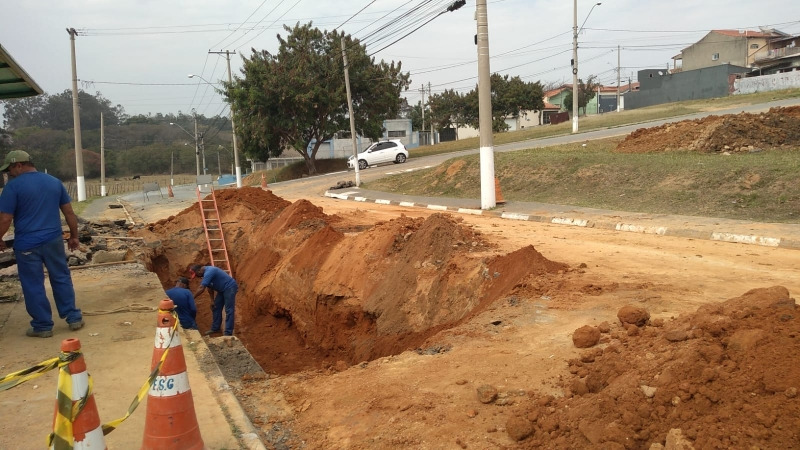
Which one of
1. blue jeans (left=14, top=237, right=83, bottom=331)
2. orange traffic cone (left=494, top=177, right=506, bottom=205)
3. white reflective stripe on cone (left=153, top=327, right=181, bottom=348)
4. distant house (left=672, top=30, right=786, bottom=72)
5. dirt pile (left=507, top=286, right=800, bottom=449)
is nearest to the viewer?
dirt pile (left=507, top=286, right=800, bottom=449)

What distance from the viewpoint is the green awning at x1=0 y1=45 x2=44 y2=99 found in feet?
20.0

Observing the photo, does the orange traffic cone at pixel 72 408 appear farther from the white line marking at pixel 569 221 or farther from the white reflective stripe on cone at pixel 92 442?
the white line marking at pixel 569 221

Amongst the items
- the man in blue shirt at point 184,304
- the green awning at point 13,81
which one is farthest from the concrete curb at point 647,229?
the green awning at point 13,81

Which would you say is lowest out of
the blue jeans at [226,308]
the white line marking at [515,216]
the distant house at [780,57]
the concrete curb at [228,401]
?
the blue jeans at [226,308]

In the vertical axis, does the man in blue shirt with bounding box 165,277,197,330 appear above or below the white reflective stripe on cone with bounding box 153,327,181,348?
below

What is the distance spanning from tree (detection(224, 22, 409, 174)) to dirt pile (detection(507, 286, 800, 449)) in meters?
33.9

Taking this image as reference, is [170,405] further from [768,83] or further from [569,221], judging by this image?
[768,83]

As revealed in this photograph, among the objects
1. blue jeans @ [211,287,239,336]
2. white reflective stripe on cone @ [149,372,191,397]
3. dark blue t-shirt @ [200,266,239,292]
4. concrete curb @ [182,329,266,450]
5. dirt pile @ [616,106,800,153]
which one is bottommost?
blue jeans @ [211,287,239,336]

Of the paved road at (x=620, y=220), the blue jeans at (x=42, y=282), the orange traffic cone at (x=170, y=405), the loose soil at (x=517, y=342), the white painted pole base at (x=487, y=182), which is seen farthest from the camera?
the white painted pole base at (x=487, y=182)

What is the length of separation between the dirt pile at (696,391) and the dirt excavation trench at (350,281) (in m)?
2.80

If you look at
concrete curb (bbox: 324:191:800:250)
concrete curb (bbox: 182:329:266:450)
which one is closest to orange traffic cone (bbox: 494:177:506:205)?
concrete curb (bbox: 324:191:800:250)

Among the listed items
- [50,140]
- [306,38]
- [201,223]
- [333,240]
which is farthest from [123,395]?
[50,140]

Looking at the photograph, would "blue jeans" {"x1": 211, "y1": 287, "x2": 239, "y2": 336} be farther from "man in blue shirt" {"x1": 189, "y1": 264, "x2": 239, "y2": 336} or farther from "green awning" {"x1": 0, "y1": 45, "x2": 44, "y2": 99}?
"green awning" {"x1": 0, "y1": 45, "x2": 44, "y2": 99}

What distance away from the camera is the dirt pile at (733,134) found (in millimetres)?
18109
